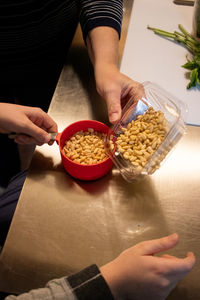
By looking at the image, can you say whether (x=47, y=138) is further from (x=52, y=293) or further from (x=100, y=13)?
(x=100, y=13)

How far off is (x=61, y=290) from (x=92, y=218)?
20 cm

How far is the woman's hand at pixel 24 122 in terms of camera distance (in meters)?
0.78

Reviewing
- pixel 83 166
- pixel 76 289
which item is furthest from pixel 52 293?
pixel 83 166

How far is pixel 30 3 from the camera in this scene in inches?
36.7

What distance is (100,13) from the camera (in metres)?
1.02

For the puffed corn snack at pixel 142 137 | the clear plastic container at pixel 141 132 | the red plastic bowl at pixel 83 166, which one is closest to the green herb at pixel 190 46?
the clear plastic container at pixel 141 132

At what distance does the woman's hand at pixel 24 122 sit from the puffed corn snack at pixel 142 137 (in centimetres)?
20

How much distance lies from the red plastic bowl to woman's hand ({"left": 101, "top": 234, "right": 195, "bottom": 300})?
23cm

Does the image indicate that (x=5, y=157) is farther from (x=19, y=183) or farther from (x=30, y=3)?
(x=30, y=3)

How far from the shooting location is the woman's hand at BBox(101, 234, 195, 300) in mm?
603

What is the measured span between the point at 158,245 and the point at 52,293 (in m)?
0.25

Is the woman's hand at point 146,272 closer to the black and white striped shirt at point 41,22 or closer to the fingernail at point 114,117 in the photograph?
the fingernail at point 114,117

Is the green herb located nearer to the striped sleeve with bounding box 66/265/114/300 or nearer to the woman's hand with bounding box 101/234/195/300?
the woman's hand with bounding box 101/234/195/300

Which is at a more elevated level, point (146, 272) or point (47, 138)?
point (47, 138)
